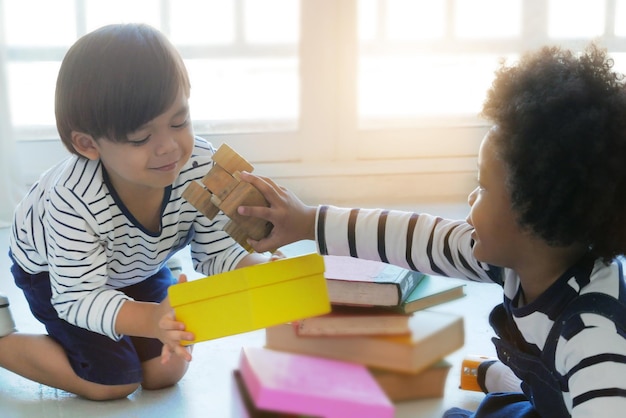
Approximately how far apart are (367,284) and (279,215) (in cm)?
25

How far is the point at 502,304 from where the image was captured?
2.53ft

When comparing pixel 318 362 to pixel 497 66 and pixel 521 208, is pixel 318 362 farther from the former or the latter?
pixel 497 66

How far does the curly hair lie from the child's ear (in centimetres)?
42

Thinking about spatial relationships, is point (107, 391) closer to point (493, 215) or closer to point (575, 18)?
point (493, 215)

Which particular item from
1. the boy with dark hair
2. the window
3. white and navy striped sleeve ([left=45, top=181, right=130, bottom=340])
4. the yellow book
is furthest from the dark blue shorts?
the yellow book

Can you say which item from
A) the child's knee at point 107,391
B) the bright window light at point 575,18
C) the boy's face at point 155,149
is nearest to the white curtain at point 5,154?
the child's knee at point 107,391

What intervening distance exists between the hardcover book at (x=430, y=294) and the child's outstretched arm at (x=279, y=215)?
5.2 inches

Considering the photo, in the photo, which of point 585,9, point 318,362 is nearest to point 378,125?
point 318,362

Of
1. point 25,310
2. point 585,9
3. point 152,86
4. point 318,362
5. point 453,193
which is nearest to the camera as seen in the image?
point 318,362

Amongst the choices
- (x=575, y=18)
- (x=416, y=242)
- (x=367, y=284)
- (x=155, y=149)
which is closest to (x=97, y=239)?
(x=155, y=149)

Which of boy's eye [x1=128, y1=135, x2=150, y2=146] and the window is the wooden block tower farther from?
the window

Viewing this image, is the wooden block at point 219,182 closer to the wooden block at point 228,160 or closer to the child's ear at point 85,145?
the wooden block at point 228,160

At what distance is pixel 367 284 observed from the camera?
0.31 metres

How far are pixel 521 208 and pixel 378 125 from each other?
1.46 feet
